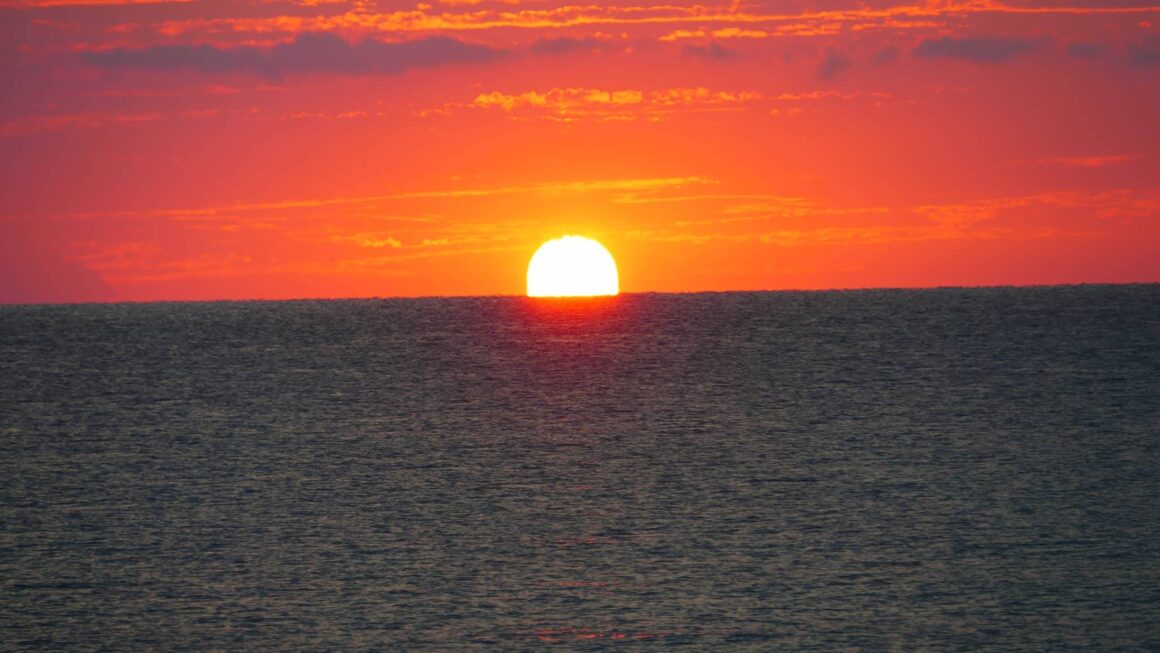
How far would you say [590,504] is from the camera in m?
52.9

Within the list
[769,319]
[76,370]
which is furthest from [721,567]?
[769,319]

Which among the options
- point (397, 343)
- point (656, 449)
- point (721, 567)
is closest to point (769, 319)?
point (397, 343)

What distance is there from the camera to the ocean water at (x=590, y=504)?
3703cm

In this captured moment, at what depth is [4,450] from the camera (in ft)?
227

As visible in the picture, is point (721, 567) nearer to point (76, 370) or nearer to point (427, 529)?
point (427, 529)

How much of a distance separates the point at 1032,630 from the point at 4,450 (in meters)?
51.7

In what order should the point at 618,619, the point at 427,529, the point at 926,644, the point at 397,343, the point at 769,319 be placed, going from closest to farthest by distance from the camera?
the point at 926,644, the point at 618,619, the point at 427,529, the point at 397,343, the point at 769,319

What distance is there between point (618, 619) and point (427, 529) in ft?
42.5

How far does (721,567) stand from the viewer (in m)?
42.3

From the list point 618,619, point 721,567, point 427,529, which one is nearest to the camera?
point 618,619

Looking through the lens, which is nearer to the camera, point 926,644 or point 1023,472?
point 926,644

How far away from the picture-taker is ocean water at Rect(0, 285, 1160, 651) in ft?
121

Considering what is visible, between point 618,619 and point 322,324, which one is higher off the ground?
point 322,324

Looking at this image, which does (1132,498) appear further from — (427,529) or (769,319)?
(769,319)
